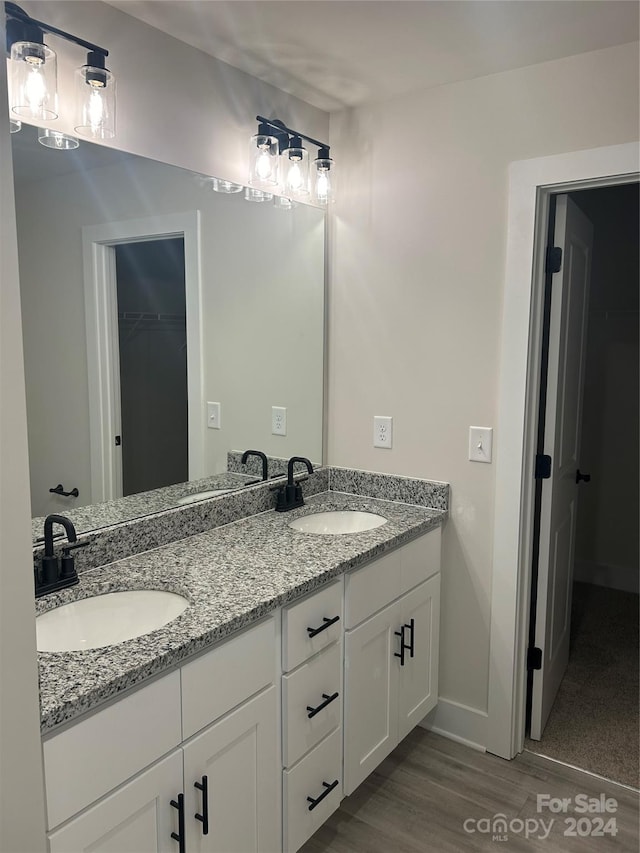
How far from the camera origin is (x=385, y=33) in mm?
1828

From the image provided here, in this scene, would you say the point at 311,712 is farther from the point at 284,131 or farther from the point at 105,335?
the point at 284,131

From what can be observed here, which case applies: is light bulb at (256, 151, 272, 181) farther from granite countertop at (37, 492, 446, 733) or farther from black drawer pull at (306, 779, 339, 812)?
black drawer pull at (306, 779, 339, 812)

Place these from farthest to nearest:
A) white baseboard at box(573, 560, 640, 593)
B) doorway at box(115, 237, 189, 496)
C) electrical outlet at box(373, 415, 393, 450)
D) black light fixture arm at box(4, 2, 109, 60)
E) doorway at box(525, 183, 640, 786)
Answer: white baseboard at box(573, 560, 640, 593) → doorway at box(525, 183, 640, 786) → electrical outlet at box(373, 415, 393, 450) → doorway at box(115, 237, 189, 496) → black light fixture arm at box(4, 2, 109, 60)

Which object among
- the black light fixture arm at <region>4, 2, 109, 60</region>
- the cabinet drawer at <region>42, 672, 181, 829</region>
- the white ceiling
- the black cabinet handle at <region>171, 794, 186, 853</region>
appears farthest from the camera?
the white ceiling

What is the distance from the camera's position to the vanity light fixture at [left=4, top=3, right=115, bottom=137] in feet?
4.82

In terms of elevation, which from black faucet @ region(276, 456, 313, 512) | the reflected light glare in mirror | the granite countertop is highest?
the reflected light glare in mirror

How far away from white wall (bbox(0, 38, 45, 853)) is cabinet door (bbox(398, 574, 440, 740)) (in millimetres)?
1327

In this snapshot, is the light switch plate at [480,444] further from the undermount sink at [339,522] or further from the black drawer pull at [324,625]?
the black drawer pull at [324,625]

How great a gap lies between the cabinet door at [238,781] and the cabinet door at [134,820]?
0.05m

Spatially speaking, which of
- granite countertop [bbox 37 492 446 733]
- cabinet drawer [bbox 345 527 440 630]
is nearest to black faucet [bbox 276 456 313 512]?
granite countertop [bbox 37 492 446 733]

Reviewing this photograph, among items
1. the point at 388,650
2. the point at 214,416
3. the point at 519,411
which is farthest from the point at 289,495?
the point at 519,411

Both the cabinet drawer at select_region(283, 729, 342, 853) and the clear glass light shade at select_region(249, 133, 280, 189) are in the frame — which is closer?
the cabinet drawer at select_region(283, 729, 342, 853)

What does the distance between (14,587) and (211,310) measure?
→ 1.33m

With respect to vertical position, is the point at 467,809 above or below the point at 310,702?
below
